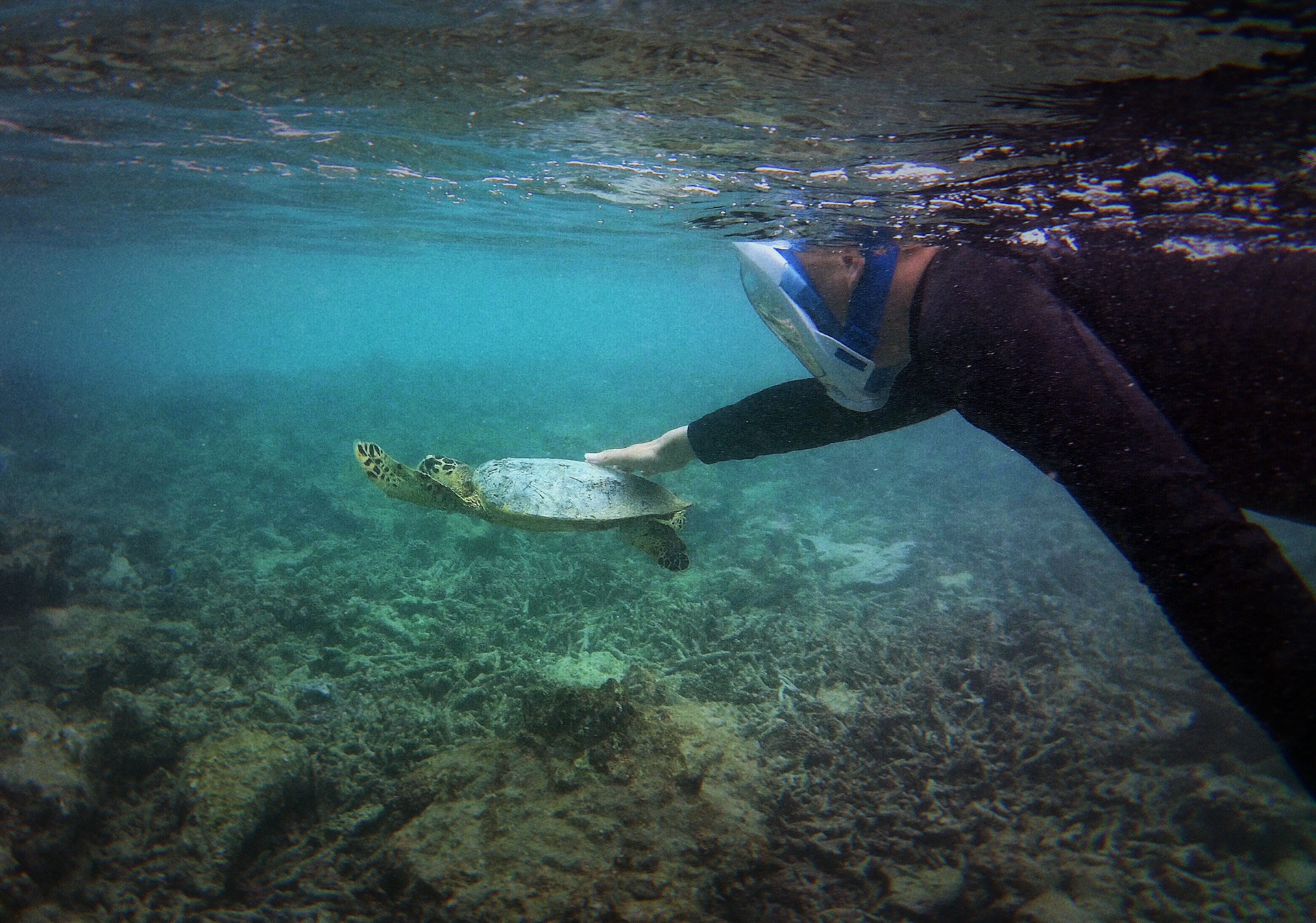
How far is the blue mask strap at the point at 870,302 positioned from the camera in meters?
2.39

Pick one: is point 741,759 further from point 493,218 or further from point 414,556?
point 493,218

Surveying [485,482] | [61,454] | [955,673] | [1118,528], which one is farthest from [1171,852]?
[61,454]

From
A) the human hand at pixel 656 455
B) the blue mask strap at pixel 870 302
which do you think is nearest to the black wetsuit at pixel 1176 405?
the blue mask strap at pixel 870 302

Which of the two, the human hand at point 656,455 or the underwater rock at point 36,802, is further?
the human hand at point 656,455

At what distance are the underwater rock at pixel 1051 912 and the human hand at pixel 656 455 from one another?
377 centimetres

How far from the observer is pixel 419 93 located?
682 centimetres

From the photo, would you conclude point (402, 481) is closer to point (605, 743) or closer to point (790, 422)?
point (605, 743)

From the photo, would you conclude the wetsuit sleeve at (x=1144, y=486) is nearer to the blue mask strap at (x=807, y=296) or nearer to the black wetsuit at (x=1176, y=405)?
the black wetsuit at (x=1176, y=405)

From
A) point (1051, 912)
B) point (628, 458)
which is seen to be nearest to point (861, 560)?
point (1051, 912)

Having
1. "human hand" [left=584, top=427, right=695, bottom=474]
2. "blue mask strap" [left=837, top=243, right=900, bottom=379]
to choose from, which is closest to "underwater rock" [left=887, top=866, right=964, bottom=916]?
"human hand" [left=584, top=427, right=695, bottom=474]

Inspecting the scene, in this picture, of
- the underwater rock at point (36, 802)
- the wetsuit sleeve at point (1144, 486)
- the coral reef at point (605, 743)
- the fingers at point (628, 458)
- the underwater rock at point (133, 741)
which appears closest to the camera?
the wetsuit sleeve at point (1144, 486)

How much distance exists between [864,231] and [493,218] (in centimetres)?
1242

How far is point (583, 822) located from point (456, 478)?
8.26ft

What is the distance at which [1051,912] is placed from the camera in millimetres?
3824
